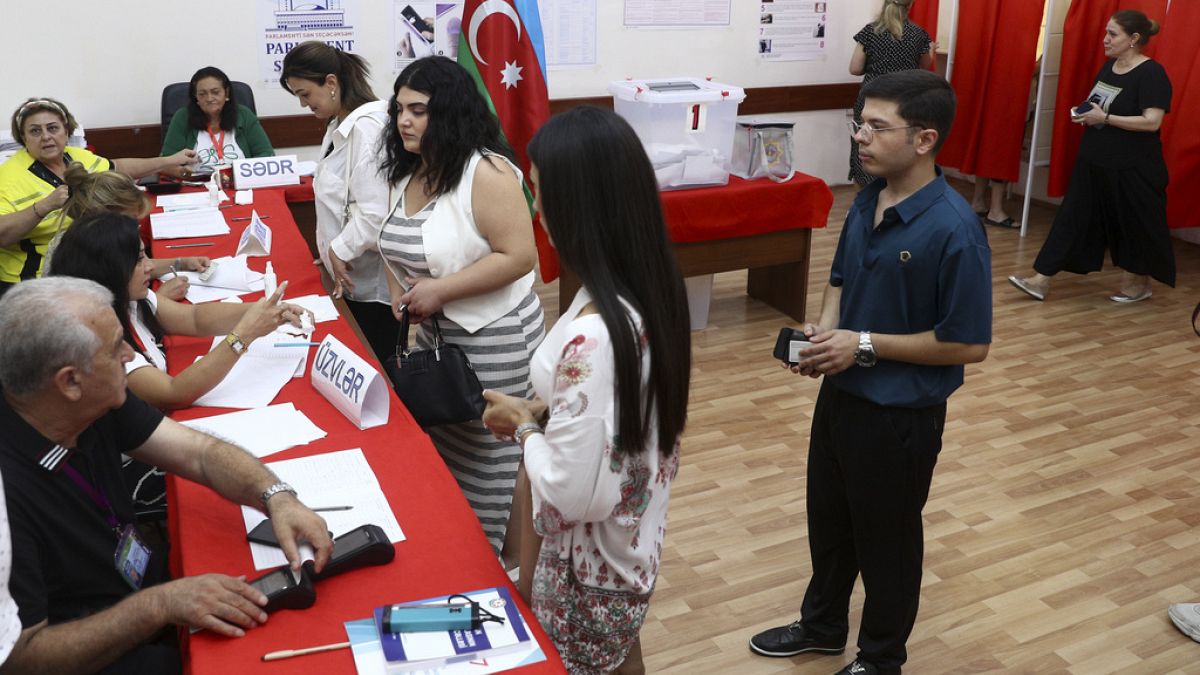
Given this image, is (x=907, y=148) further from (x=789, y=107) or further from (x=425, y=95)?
(x=789, y=107)

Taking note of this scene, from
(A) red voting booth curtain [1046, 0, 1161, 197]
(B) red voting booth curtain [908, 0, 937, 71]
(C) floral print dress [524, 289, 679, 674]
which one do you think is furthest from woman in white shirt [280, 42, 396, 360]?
(B) red voting booth curtain [908, 0, 937, 71]

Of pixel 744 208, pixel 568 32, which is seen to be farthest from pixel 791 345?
pixel 568 32

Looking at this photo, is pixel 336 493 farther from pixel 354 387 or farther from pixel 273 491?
pixel 354 387

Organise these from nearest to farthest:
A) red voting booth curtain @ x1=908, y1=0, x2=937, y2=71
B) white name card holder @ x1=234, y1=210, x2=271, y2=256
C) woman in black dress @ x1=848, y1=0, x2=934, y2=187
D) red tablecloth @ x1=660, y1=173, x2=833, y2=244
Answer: white name card holder @ x1=234, y1=210, x2=271, y2=256
red tablecloth @ x1=660, y1=173, x2=833, y2=244
woman in black dress @ x1=848, y1=0, x2=934, y2=187
red voting booth curtain @ x1=908, y1=0, x2=937, y2=71

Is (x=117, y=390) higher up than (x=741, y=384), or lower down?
higher up

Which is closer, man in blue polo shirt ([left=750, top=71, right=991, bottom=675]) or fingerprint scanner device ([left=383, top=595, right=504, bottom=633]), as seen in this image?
fingerprint scanner device ([left=383, top=595, right=504, bottom=633])

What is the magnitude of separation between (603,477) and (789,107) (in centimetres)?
651

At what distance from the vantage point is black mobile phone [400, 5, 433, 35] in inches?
244

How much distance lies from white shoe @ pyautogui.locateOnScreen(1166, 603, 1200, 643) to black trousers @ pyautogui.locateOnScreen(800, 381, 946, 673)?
892 millimetres

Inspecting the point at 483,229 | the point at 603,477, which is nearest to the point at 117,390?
the point at 603,477

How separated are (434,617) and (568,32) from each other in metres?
5.70

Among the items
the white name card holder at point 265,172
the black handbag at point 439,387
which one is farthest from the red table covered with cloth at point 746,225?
the black handbag at point 439,387

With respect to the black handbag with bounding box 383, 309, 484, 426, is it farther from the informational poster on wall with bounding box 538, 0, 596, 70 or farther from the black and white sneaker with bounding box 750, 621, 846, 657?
the informational poster on wall with bounding box 538, 0, 596, 70

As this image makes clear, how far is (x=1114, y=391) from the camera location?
4.43m
